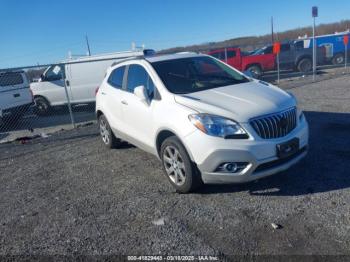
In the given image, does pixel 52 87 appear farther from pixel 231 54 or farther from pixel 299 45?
pixel 299 45

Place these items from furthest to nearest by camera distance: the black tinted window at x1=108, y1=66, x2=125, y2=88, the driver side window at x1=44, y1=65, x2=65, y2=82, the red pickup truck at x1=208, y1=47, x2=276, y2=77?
the red pickup truck at x1=208, y1=47, x2=276, y2=77
the driver side window at x1=44, y1=65, x2=65, y2=82
the black tinted window at x1=108, y1=66, x2=125, y2=88

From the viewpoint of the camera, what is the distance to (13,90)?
11023 mm

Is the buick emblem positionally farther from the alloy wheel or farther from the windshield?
the alloy wheel

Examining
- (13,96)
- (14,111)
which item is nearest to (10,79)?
(13,96)

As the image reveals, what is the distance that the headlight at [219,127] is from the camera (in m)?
3.91

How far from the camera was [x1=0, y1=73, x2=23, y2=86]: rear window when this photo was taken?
35.5 feet

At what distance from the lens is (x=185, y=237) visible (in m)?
3.55

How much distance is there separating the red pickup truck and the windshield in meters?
13.6

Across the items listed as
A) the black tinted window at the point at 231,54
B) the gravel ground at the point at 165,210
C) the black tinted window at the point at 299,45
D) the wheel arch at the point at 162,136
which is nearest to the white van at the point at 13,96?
the gravel ground at the point at 165,210

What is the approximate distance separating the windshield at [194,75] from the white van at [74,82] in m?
7.25

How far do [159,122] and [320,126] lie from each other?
13.4 feet

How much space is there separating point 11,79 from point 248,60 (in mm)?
13237

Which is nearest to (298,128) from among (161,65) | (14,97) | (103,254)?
(161,65)

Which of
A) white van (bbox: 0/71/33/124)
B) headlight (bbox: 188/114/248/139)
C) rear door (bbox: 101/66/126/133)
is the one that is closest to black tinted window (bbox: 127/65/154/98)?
rear door (bbox: 101/66/126/133)
